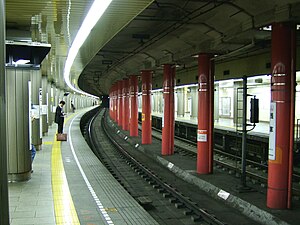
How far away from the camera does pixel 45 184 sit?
6754 millimetres

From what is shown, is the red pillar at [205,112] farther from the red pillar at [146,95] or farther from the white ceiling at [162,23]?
the red pillar at [146,95]

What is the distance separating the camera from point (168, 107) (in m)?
12.8

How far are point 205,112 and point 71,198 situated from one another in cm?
507

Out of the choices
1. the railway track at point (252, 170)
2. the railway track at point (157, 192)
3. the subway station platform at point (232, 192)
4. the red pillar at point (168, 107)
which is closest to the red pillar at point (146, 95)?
the railway track at point (157, 192)

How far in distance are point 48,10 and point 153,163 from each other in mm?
8571

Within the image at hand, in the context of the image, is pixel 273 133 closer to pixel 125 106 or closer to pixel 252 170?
pixel 252 170

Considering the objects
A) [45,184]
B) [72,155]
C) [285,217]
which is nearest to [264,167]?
[285,217]

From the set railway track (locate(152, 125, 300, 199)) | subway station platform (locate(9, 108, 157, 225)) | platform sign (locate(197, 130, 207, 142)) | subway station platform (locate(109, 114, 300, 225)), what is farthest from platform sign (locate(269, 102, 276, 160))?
platform sign (locate(197, 130, 207, 142))

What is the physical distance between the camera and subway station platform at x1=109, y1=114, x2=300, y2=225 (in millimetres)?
6347

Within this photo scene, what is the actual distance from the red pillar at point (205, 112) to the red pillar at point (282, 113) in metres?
3.25

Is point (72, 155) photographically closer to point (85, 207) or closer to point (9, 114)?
point (9, 114)

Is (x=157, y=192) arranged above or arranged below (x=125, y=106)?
below

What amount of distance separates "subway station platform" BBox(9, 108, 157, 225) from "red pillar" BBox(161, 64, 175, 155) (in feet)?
14.6

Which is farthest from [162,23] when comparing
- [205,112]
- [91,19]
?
[91,19]
